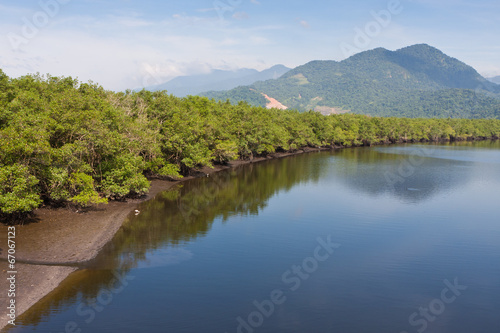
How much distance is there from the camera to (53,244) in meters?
28.4

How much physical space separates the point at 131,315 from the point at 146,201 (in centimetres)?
2558

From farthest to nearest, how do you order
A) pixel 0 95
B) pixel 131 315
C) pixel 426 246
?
1. pixel 0 95
2. pixel 426 246
3. pixel 131 315

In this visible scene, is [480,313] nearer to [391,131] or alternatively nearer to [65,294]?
[65,294]

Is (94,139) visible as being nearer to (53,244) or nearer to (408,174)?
(53,244)

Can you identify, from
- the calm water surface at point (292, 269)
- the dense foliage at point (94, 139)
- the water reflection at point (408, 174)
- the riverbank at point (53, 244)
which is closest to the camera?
the calm water surface at point (292, 269)

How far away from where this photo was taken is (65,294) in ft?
72.8

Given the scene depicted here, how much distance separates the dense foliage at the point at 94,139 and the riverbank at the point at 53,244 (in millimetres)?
1595

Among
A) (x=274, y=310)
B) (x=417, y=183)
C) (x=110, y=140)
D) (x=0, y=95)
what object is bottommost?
(x=274, y=310)

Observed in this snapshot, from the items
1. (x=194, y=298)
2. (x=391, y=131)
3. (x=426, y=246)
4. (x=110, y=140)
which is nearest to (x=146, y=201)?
(x=110, y=140)

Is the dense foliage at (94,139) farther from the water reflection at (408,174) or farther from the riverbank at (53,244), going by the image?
the water reflection at (408,174)

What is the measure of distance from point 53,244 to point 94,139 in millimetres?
11921

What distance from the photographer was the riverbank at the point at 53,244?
22.3m

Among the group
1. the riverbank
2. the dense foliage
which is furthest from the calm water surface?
the dense foliage

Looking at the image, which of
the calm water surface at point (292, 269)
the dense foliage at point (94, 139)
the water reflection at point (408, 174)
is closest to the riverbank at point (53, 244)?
the calm water surface at point (292, 269)
